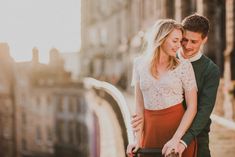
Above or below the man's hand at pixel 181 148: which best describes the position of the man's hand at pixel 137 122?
above

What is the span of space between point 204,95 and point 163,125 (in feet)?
1.09

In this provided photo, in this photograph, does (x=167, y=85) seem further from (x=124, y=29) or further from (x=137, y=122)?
A: (x=124, y=29)

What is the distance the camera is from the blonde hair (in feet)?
11.4

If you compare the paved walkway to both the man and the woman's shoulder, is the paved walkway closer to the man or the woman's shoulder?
the man

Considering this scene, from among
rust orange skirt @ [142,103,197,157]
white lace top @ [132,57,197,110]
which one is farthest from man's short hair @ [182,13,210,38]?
rust orange skirt @ [142,103,197,157]

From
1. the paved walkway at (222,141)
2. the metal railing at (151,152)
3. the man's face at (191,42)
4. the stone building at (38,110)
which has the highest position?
the man's face at (191,42)


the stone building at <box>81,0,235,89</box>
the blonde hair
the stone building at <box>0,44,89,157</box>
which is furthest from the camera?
the stone building at <box>0,44,89,157</box>

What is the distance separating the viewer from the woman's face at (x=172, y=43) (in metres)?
3.51

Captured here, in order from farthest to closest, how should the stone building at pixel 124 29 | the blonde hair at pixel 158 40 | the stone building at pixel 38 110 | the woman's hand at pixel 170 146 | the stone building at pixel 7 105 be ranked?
1. the stone building at pixel 7 105
2. the stone building at pixel 38 110
3. the stone building at pixel 124 29
4. the blonde hair at pixel 158 40
5. the woman's hand at pixel 170 146

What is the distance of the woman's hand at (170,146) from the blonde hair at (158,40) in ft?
1.45

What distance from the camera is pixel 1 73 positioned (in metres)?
57.2

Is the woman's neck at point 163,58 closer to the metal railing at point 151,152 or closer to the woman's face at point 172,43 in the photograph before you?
the woman's face at point 172,43

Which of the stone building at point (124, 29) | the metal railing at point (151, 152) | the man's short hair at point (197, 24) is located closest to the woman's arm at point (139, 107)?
the metal railing at point (151, 152)

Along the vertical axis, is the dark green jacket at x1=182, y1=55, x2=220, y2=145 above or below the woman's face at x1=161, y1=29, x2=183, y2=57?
below
